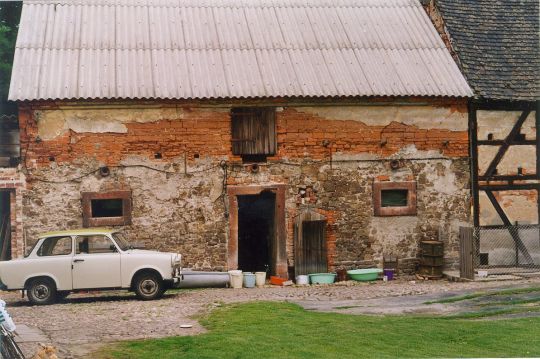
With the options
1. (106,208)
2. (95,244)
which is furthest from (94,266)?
(106,208)

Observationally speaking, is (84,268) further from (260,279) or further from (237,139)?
(237,139)

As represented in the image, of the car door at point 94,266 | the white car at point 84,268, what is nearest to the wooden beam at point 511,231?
the white car at point 84,268

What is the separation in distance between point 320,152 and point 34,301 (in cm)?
786

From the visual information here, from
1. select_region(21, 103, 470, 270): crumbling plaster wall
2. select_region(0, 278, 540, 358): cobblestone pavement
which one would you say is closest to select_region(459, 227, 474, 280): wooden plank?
→ select_region(0, 278, 540, 358): cobblestone pavement

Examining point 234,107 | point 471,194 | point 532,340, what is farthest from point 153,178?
point 532,340

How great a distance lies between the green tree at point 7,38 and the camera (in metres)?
26.9

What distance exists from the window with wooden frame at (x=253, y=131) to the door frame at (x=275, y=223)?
2.90 feet

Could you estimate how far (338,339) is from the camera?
36.3 ft

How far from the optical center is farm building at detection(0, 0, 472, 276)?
59.1ft

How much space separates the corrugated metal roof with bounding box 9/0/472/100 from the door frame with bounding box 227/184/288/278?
239 cm

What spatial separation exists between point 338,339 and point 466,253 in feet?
26.1

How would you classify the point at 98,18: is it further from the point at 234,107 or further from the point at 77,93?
the point at 234,107

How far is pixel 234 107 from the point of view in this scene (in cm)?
1878

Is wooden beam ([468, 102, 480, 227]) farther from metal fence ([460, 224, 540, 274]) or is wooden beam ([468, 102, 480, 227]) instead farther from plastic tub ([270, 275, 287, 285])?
plastic tub ([270, 275, 287, 285])
